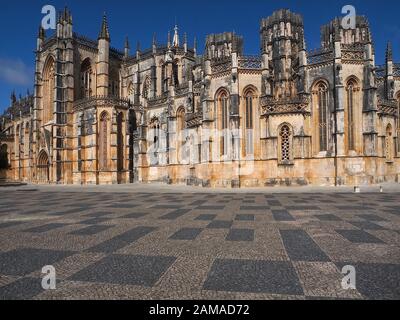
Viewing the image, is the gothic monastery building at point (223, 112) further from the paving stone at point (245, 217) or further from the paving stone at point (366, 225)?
the paving stone at point (366, 225)

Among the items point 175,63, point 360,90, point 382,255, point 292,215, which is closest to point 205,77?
point 360,90

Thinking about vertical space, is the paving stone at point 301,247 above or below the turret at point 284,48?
below

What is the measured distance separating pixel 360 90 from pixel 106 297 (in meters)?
29.4

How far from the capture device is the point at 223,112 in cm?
2900

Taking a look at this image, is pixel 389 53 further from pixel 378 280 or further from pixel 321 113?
pixel 378 280

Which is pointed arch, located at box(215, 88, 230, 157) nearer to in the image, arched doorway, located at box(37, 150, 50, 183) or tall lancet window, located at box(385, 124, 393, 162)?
tall lancet window, located at box(385, 124, 393, 162)

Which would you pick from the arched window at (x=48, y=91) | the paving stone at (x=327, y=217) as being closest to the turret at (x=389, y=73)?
the paving stone at (x=327, y=217)

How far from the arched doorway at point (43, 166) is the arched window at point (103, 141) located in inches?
476

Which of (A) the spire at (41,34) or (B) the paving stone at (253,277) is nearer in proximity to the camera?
(B) the paving stone at (253,277)

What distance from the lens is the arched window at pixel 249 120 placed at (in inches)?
1096

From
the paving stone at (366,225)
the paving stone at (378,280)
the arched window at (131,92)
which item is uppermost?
the arched window at (131,92)

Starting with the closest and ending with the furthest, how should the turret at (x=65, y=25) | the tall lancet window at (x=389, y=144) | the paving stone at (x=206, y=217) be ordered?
the paving stone at (x=206, y=217) → the tall lancet window at (x=389, y=144) → the turret at (x=65, y=25)

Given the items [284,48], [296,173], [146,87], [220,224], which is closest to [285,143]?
[296,173]
